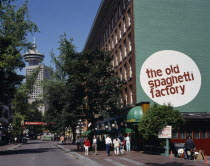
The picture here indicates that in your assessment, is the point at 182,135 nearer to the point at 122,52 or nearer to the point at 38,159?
the point at 122,52

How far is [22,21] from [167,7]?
65.7ft

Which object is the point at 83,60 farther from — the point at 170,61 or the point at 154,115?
the point at 154,115

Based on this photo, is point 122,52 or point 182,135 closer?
point 182,135

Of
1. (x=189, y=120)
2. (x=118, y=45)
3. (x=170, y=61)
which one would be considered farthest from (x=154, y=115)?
(x=118, y=45)

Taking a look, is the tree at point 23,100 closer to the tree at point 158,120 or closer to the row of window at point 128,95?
the row of window at point 128,95

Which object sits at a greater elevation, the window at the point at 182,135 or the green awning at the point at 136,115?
the green awning at the point at 136,115

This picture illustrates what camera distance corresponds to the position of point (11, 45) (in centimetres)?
3475

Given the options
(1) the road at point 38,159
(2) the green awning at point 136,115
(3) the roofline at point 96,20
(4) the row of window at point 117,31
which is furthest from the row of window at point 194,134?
(3) the roofline at point 96,20

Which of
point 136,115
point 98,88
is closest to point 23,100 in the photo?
point 98,88

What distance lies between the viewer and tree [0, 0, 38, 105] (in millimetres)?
32938

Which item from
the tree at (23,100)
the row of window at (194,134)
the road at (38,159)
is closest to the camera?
the road at (38,159)

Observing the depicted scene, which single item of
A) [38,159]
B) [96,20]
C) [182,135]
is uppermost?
[96,20]

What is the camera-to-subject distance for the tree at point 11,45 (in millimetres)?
32938

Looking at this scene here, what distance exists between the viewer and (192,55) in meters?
38.4
